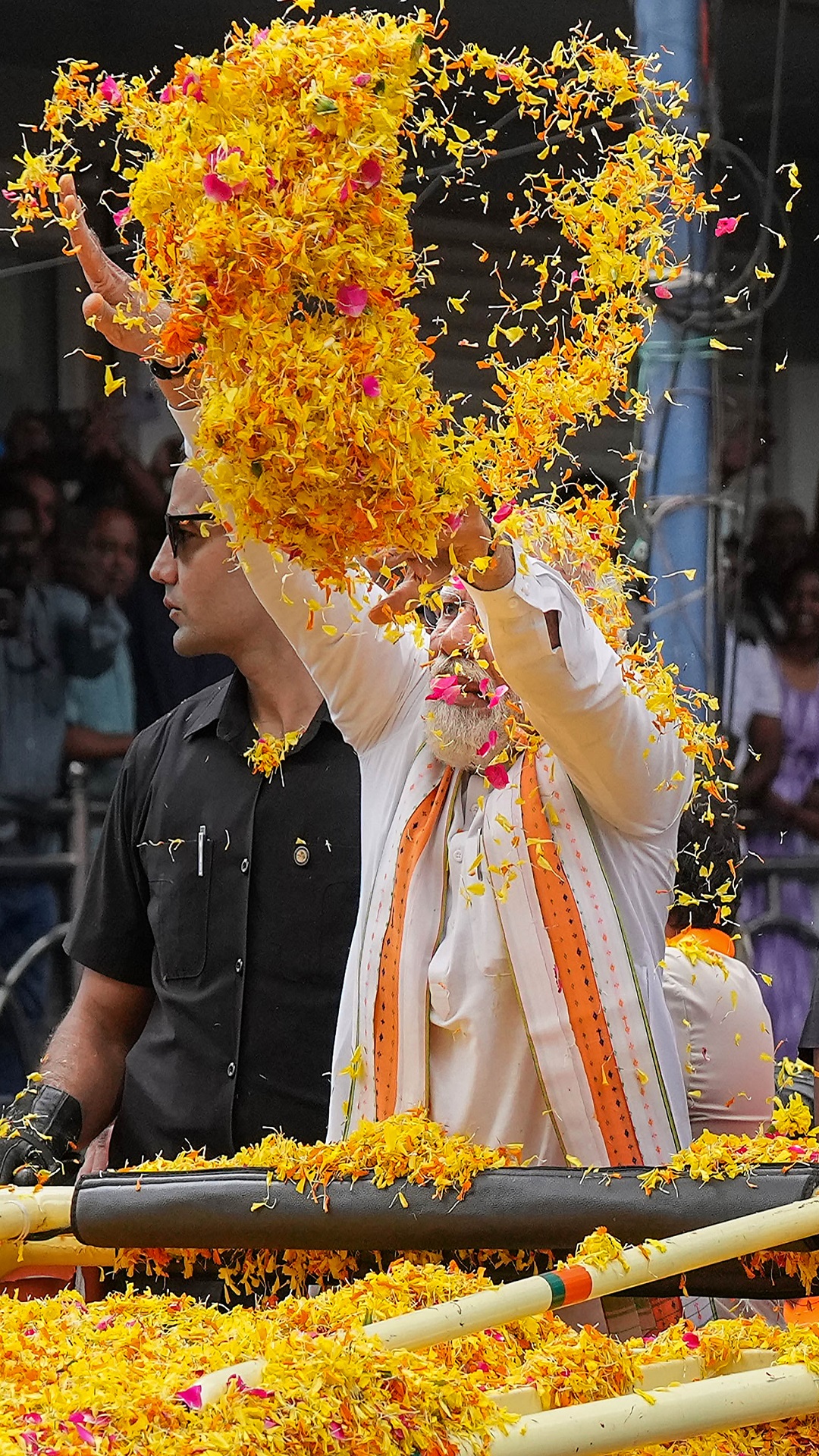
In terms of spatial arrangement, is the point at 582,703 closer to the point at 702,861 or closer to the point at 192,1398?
the point at 192,1398

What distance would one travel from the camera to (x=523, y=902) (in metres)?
1.75

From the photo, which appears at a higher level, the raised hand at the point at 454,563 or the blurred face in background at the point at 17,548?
the blurred face in background at the point at 17,548

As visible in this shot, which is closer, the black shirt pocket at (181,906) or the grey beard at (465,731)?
the grey beard at (465,731)

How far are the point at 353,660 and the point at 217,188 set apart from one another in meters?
0.77

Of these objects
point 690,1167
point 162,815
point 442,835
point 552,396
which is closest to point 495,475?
point 552,396

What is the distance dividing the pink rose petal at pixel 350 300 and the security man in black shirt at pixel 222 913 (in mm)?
967

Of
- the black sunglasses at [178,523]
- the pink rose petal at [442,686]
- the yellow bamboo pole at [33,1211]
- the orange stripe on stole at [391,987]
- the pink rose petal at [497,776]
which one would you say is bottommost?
the yellow bamboo pole at [33,1211]

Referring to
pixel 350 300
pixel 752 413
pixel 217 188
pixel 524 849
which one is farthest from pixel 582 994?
pixel 752 413

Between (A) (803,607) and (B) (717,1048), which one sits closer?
(B) (717,1048)

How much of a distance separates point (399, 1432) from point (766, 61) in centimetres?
343

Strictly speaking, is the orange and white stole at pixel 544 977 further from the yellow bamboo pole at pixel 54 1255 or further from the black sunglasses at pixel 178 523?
the black sunglasses at pixel 178 523

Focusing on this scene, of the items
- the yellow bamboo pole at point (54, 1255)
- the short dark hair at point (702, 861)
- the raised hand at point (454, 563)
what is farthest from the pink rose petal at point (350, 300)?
the short dark hair at point (702, 861)

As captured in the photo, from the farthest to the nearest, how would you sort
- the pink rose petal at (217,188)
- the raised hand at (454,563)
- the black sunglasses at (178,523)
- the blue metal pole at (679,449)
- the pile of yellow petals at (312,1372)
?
the blue metal pole at (679,449), the black sunglasses at (178,523), the raised hand at (454,563), the pink rose petal at (217,188), the pile of yellow petals at (312,1372)

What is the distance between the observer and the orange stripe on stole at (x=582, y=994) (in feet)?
5.62
